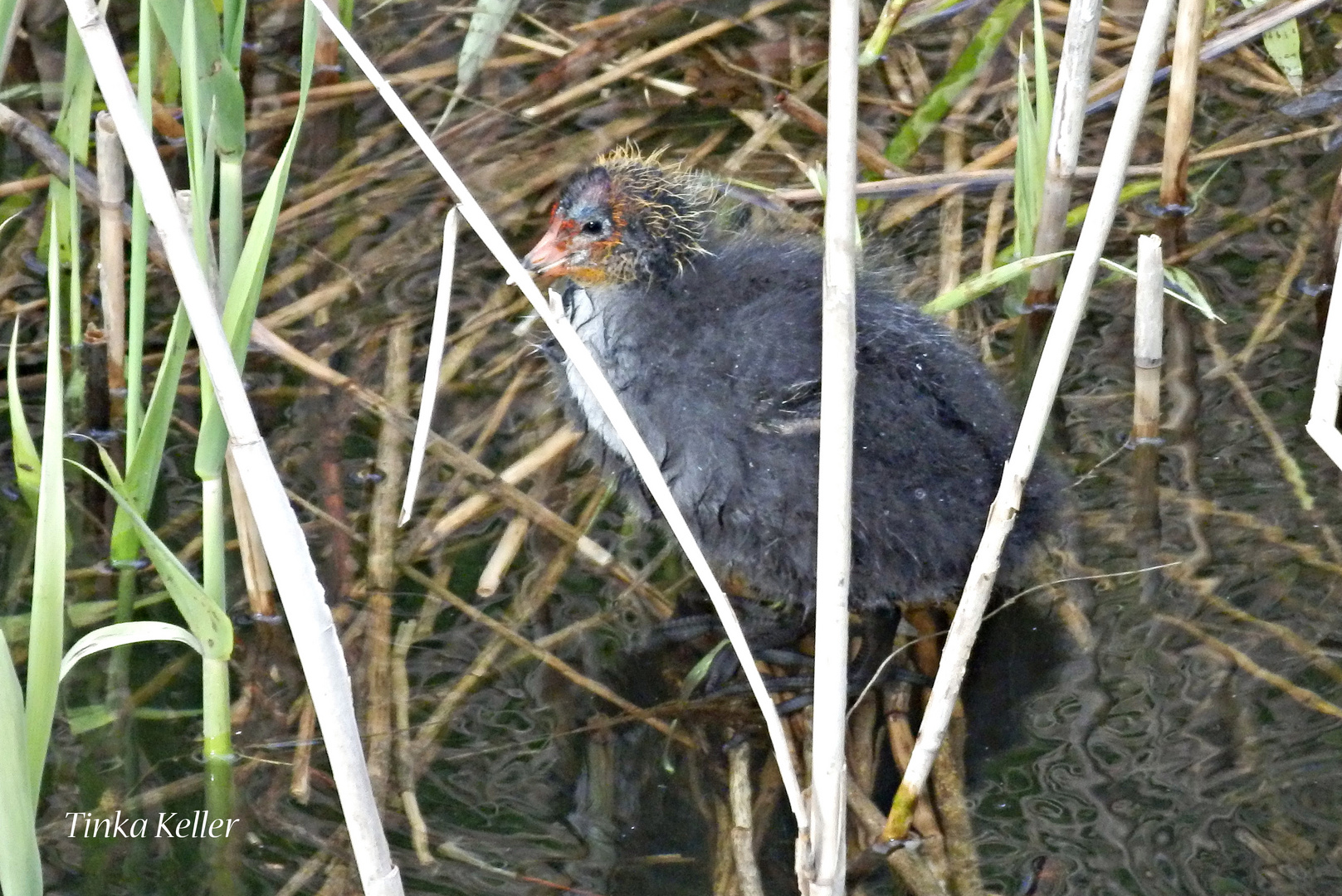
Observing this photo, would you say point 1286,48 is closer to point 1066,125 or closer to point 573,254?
point 1066,125

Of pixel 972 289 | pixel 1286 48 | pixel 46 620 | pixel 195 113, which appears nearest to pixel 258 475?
pixel 46 620

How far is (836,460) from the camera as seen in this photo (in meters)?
1.59

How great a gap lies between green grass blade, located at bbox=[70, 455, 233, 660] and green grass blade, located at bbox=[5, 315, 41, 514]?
163 millimetres

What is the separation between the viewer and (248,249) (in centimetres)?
194

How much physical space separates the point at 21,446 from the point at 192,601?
504 mm

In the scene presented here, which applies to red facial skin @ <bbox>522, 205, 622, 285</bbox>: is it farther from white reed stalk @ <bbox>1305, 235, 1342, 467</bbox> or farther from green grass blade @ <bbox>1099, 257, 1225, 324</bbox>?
white reed stalk @ <bbox>1305, 235, 1342, 467</bbox>

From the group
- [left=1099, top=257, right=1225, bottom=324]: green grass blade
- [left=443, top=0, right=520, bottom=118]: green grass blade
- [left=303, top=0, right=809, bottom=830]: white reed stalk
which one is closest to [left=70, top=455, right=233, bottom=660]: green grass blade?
[left=303, top=0, right=809, bottom=830]: white reed stalk

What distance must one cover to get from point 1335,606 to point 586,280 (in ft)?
4.33

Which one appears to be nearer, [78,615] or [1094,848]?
[1094,848]

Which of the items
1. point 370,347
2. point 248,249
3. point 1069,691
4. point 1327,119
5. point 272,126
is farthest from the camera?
point 272,126

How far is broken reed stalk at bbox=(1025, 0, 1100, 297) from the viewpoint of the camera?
106 inches

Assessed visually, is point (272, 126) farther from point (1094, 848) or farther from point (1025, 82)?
point (1094, 848)

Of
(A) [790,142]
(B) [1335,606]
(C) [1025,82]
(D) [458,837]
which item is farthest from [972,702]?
(A) [790,142]

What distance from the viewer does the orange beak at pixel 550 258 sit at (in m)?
2.56
